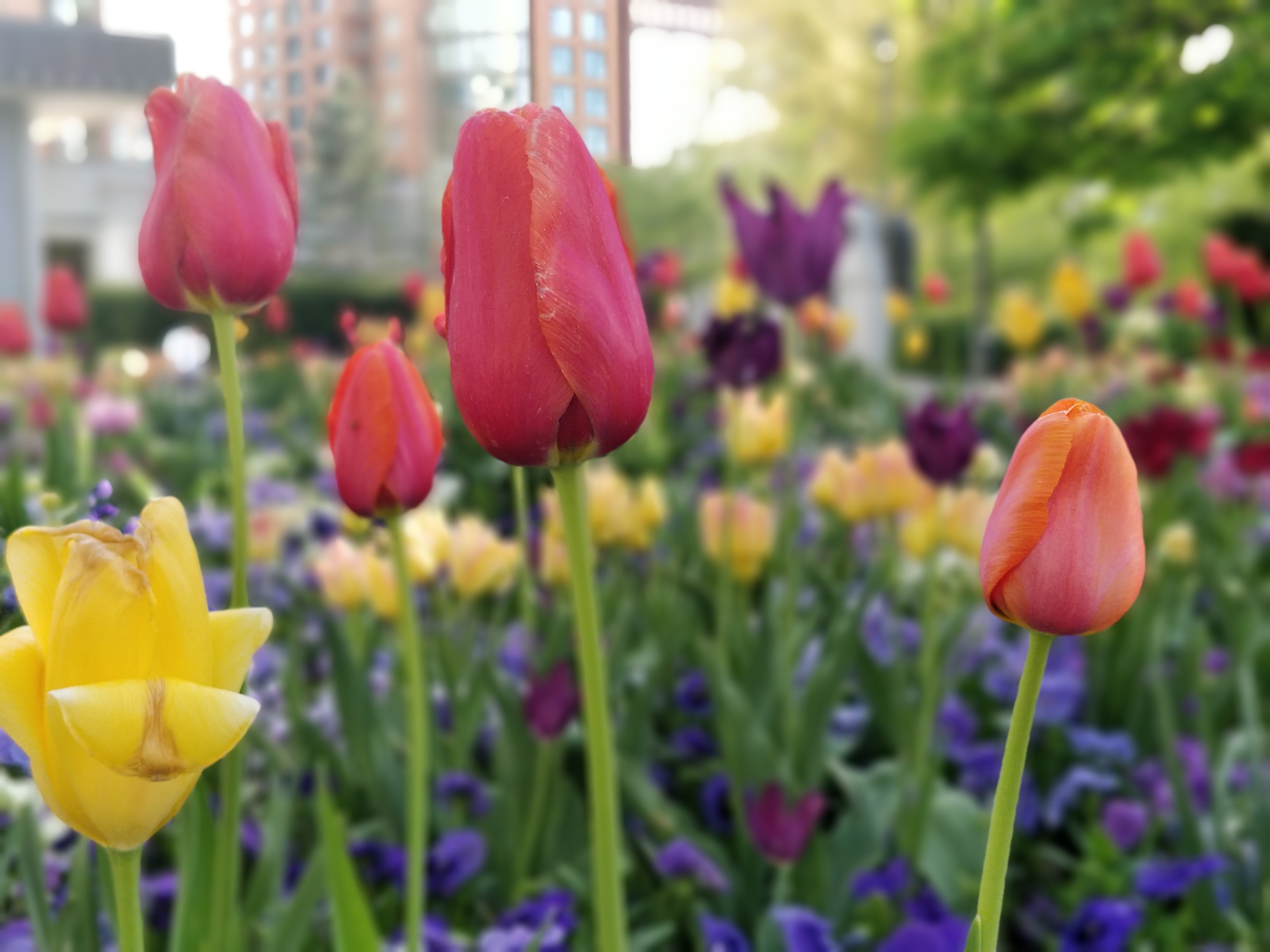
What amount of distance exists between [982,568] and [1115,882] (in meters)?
1.04

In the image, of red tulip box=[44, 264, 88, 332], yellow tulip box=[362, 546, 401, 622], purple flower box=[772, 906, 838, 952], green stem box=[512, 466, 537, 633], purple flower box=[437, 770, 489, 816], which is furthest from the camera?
red tulip box=[44, 264, 88, 332]

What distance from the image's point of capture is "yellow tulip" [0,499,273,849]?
395 mm

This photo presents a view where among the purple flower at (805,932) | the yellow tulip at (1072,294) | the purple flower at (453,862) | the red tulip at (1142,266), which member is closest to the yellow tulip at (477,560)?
the purple flower at (453,862)

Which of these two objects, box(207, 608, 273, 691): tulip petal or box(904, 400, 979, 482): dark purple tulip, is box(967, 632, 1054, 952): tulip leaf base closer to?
box(207, 608, 273, 691): tulip petal

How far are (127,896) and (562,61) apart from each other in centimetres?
43

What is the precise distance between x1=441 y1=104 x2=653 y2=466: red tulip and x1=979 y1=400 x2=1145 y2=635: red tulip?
0.49 feet

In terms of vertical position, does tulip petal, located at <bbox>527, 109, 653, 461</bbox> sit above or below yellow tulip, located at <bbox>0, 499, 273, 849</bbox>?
above

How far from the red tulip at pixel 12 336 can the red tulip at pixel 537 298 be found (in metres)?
4.36

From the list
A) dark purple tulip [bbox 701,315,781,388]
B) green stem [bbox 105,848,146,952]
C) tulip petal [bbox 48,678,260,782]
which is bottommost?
green stem [bbox 105,848,146,952]

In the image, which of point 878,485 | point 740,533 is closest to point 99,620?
point 740,533

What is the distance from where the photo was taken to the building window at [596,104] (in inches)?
23.1

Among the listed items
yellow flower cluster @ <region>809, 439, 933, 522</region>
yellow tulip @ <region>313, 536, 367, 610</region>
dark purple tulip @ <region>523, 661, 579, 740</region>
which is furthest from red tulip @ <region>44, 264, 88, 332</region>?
dark purple tulip @ <region>523, 661, 579, 740</region>

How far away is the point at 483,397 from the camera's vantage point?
462 mm

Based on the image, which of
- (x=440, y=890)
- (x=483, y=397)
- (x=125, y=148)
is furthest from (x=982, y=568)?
(x=125, y=148)
